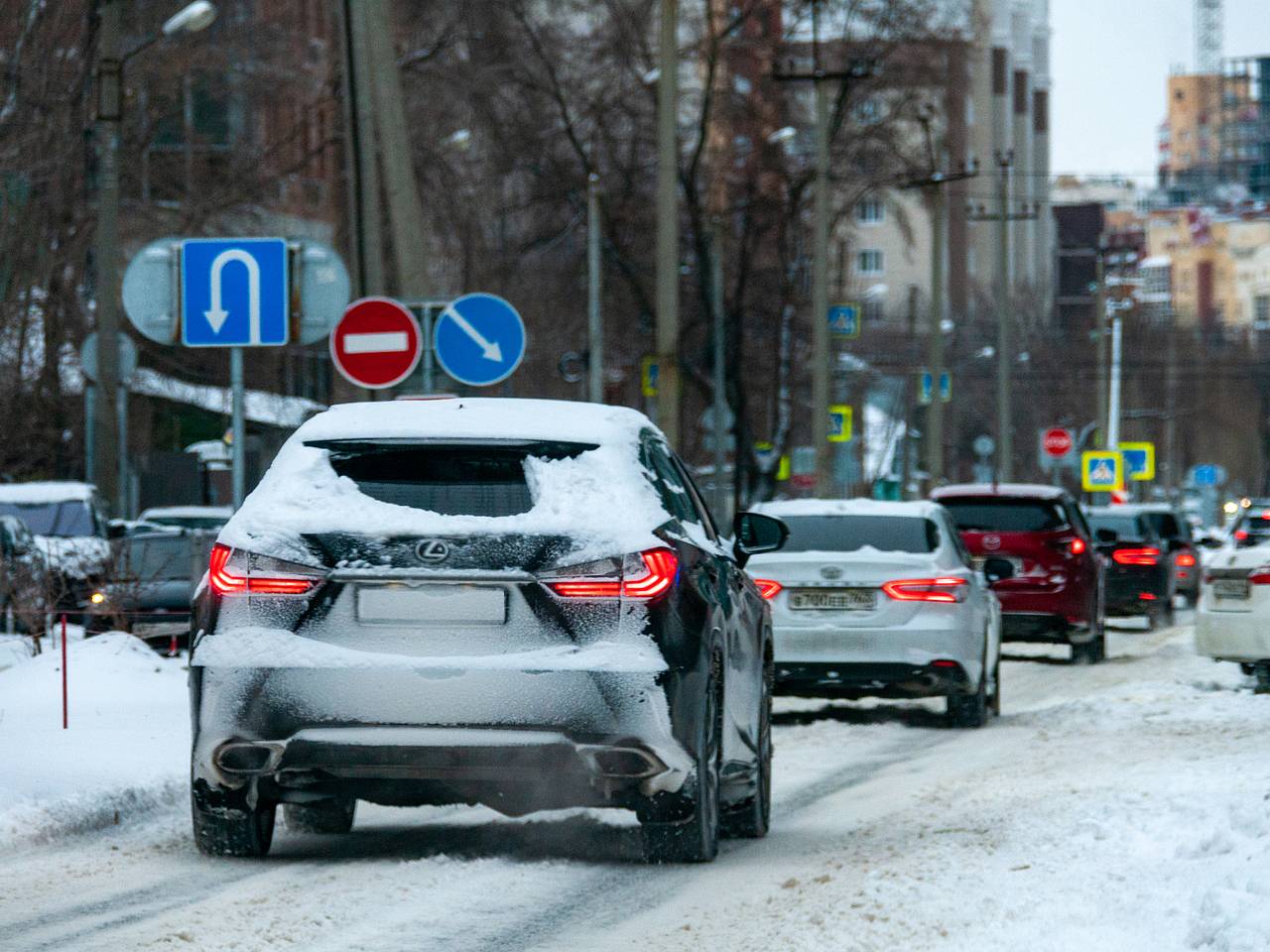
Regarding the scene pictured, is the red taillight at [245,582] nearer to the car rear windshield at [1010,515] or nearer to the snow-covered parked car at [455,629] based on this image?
the snow-covered parked car at [455,629]

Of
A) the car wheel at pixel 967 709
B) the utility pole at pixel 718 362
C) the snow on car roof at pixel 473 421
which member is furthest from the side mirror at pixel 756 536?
the utility pole at pixel 718 362

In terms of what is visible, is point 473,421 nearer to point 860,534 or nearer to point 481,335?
point 481,335

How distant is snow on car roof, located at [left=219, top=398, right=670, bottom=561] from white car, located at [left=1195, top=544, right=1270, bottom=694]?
1110 cm

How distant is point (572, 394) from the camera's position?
196 feet

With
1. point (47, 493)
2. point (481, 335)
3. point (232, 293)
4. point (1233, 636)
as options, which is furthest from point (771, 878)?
point (47, 493)

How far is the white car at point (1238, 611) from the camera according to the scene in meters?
19.1

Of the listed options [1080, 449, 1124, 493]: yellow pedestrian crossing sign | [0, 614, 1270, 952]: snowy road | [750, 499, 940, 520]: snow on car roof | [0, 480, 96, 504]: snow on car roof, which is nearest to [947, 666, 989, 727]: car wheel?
[750, 499, 940, 520]: snow on car roof

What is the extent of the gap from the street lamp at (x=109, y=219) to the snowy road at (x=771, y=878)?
17.8 m

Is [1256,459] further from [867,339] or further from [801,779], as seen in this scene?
[801,779]

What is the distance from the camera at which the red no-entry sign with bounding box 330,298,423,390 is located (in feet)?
51.5

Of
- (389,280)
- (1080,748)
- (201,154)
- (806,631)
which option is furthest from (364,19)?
(201,154)

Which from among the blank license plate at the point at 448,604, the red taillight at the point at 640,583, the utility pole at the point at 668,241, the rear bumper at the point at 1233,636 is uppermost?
the utility pole at the point at 668,241

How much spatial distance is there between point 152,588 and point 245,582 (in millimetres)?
12297

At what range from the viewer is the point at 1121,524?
1309 inches
